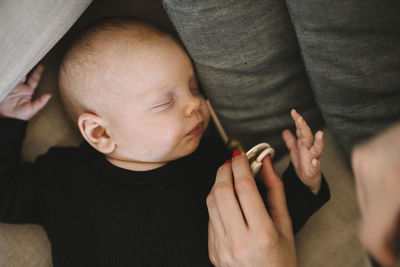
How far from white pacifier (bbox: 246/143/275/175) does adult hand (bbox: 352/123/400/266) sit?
52cm

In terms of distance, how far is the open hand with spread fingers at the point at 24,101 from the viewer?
1.08 metres

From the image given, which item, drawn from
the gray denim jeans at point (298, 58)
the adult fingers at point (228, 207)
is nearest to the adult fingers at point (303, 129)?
the gray denim jeans at point (298, 58)

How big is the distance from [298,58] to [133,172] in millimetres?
657

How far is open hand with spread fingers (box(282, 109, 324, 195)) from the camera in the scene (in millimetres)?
853

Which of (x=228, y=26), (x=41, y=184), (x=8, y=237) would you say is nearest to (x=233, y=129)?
(x=228, y=26)

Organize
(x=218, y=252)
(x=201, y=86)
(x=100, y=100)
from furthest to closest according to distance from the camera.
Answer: (x=201, y=86) → (x=100, y=100) → (x=218, y=252)

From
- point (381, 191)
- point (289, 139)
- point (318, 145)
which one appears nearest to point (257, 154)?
point (289, 139)

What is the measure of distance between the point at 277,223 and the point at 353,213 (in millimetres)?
304

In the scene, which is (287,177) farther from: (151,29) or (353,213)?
(151,29)

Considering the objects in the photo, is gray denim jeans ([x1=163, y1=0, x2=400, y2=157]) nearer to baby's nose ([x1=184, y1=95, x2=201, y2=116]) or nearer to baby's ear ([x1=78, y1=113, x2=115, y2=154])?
baby's nose ([x1=184, y1=95, x2=201, y2=116])

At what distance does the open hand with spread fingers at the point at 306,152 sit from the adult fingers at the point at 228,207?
24 centimetres

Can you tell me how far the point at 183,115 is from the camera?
102 cm

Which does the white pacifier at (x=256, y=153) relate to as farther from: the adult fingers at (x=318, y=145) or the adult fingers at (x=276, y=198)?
the adult fingers at (x=318, y=145)

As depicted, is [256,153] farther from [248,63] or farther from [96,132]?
[96,132]
